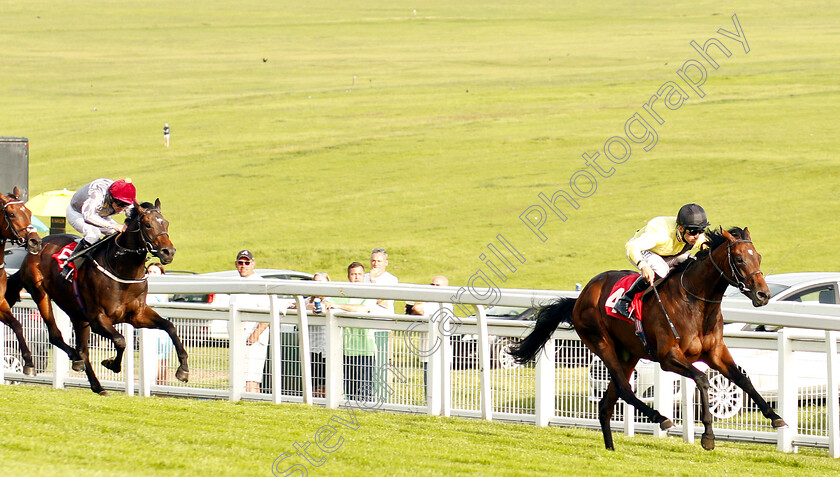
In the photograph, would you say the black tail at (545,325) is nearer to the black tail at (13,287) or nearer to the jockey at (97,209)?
the jockey at (97,209)

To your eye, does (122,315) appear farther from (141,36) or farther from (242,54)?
(141,36)

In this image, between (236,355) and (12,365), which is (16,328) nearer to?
(12,365)

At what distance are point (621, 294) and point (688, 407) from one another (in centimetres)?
93

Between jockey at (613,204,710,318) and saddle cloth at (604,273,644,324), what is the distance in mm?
34

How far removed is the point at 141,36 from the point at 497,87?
36939mm

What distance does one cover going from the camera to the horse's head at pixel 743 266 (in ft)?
22.1

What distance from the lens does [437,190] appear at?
31.8 meters

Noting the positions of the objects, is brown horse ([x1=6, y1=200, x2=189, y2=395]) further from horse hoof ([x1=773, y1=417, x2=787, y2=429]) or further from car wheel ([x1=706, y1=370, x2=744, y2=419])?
horse hoof ([x1=773, y1=417, x2=787, y2=429])

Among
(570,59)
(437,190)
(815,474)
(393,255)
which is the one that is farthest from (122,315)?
(570,59)

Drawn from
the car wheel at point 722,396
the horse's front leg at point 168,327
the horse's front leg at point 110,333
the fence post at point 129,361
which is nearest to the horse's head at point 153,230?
the horse's front leg at point 168,327

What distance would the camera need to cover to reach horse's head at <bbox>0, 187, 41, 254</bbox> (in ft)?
29.6

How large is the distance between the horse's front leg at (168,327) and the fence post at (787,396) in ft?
13.8

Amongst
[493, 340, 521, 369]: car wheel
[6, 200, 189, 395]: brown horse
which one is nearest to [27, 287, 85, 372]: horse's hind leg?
[6, 200, 189, 395]: brown horse

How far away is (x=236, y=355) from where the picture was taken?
30.4 feet
